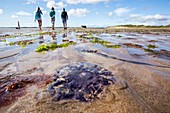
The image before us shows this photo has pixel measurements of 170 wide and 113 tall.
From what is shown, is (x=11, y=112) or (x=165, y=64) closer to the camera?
(x=11, y=112)

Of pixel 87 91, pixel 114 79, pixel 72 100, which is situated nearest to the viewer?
pixel 72 100

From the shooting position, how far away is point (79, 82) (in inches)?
125

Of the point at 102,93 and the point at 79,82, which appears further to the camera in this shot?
the point at 79,82

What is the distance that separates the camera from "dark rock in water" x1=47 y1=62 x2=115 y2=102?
8.91 ft

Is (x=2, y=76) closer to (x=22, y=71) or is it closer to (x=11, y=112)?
(x=22, y=71)

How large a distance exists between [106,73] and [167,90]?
1249 millimetres

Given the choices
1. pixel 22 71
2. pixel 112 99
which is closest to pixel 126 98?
pixel 112 99

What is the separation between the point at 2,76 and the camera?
3611mm

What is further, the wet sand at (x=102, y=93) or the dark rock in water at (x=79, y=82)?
the dark rock in water at (x=79, y=82)

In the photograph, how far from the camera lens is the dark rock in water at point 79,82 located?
2.72 meters

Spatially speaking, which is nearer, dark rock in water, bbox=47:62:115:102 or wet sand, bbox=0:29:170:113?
wet sand, bbox=0:29:170:113

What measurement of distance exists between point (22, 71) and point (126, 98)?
245 cm

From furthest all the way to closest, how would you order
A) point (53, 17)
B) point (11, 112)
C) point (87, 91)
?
point (53, 17) < point (87, 91) < point (11, 112)

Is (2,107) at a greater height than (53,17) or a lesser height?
lesser
